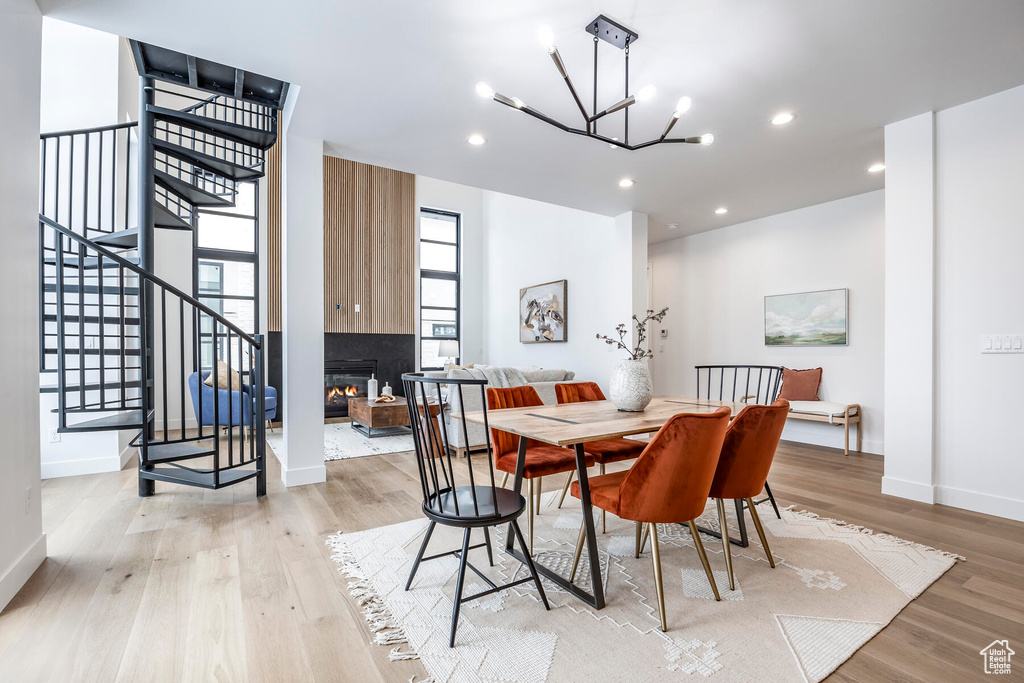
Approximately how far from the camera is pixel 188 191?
370 cm

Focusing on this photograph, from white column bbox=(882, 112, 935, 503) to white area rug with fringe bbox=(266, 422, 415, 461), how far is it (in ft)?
13.2

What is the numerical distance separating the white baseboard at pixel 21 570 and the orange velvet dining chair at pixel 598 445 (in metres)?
2.53

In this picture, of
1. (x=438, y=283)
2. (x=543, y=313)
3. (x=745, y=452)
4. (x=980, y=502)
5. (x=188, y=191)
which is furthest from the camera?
(x=438, y=283)

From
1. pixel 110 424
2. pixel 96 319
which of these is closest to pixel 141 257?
pixel 96 319

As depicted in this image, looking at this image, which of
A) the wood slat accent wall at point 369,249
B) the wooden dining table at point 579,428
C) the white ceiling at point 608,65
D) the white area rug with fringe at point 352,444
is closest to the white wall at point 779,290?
the white ceiling at point 608,65

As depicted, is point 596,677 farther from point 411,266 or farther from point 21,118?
point 411,266

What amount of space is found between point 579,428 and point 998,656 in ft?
5.18

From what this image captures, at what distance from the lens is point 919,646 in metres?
1.62

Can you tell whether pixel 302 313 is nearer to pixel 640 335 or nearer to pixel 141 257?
pixel 141 257

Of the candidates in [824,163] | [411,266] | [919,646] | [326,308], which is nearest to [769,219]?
[824,163]

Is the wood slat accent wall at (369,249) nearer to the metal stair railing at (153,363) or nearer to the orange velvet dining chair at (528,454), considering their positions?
the metal stair railing at (153,363)

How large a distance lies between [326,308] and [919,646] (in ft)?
23.7

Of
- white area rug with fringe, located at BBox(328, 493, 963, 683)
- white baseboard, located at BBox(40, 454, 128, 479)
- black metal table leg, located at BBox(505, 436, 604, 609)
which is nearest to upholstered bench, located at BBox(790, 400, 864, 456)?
white area rug with fringe, located at BBox(328, 493, 963, 683)

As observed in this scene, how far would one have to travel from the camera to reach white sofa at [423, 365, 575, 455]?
4312 mm
